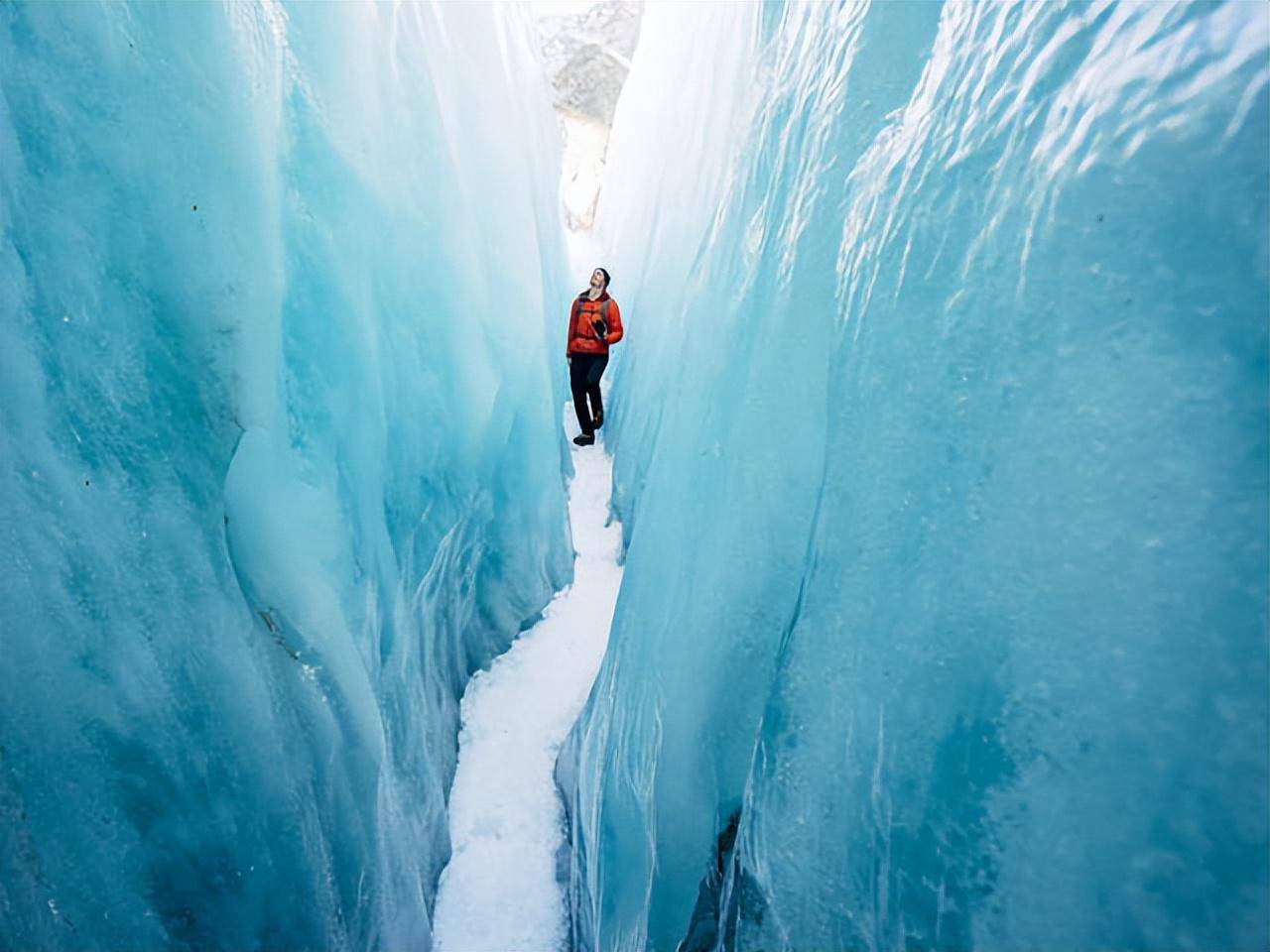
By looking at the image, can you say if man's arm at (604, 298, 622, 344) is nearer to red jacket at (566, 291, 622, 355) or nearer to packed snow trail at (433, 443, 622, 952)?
red jacket at (566, 291, 622, 355)

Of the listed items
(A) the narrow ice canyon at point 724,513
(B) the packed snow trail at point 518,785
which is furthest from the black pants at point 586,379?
(A) the narrow ice canyon at point 724,513

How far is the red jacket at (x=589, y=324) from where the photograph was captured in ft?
14.2

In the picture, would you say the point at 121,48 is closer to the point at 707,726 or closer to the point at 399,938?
the point at 707,726

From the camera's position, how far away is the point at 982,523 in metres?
0.92

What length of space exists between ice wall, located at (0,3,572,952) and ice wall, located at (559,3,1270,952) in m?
0.81

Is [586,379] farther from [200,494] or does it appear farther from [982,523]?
[982,523]

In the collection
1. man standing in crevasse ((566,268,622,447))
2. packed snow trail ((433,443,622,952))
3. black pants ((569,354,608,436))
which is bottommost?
packed snow trail ((433,443,622,952))

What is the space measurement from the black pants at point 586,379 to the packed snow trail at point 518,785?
156cm

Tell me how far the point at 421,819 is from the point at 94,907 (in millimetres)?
999

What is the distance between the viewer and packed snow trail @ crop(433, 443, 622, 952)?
210 cm

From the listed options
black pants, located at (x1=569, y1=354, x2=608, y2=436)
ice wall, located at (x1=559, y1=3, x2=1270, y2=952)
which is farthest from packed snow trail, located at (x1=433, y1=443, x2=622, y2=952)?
→ black pants, located at (x1=569, y1=354, x2=608, y2=436)

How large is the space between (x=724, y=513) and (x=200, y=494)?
116 cm

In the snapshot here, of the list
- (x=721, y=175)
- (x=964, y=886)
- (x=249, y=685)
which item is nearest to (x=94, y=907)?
(x=249, y=685)

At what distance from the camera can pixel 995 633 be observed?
2.89 ft
